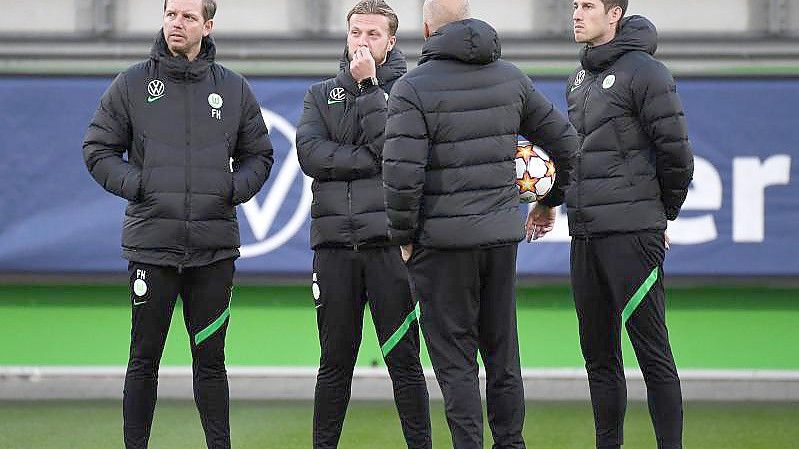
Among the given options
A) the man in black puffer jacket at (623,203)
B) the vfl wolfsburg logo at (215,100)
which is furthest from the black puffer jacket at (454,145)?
the vfl wolfsburg logo at (215,100)

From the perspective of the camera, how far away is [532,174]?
15.4 feet

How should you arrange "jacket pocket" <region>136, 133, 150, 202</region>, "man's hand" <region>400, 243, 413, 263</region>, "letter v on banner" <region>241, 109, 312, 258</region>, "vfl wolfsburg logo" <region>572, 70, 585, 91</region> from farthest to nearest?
"letter v on banner" <region>241, 109, 312, 258</region> < "vfl wolfsburg logo" <region>572, 70, 585, 91</region> < "jacket pocket" <region>136, 133, 150, 202</region> < "man's hand" <region>400, 243, 413, 263</region>

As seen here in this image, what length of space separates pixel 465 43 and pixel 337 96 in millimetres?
819

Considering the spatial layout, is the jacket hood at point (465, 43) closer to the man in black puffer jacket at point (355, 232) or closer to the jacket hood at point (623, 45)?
the man in black puffer jacket at point (355, 232)

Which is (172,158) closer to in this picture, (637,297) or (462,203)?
(462,203)

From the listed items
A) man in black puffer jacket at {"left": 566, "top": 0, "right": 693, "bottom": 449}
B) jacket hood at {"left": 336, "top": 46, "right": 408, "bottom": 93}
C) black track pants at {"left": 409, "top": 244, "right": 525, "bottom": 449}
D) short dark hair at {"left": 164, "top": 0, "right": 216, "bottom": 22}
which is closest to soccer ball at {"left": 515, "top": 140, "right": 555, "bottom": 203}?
black track pants at {"left": 409, "top": 244, "right": 525, "bottom": 449}

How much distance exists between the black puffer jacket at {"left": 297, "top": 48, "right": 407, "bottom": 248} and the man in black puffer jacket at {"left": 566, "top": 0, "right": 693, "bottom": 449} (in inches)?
30.6

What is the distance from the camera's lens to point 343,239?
498 cm

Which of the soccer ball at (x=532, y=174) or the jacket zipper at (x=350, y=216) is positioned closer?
the soccer ball at (x=532, y=174)

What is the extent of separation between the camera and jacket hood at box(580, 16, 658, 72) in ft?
16.6

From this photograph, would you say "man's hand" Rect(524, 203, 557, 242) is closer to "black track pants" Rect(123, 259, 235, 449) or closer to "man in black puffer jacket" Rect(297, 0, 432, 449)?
"man in black puffer jacket" Rect(297, 0, 432, 449)

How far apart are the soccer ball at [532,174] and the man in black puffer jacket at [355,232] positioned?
22.8 inches

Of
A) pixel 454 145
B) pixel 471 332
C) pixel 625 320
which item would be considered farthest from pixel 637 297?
pixel 454 145

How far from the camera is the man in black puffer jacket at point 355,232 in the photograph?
16.3ft
